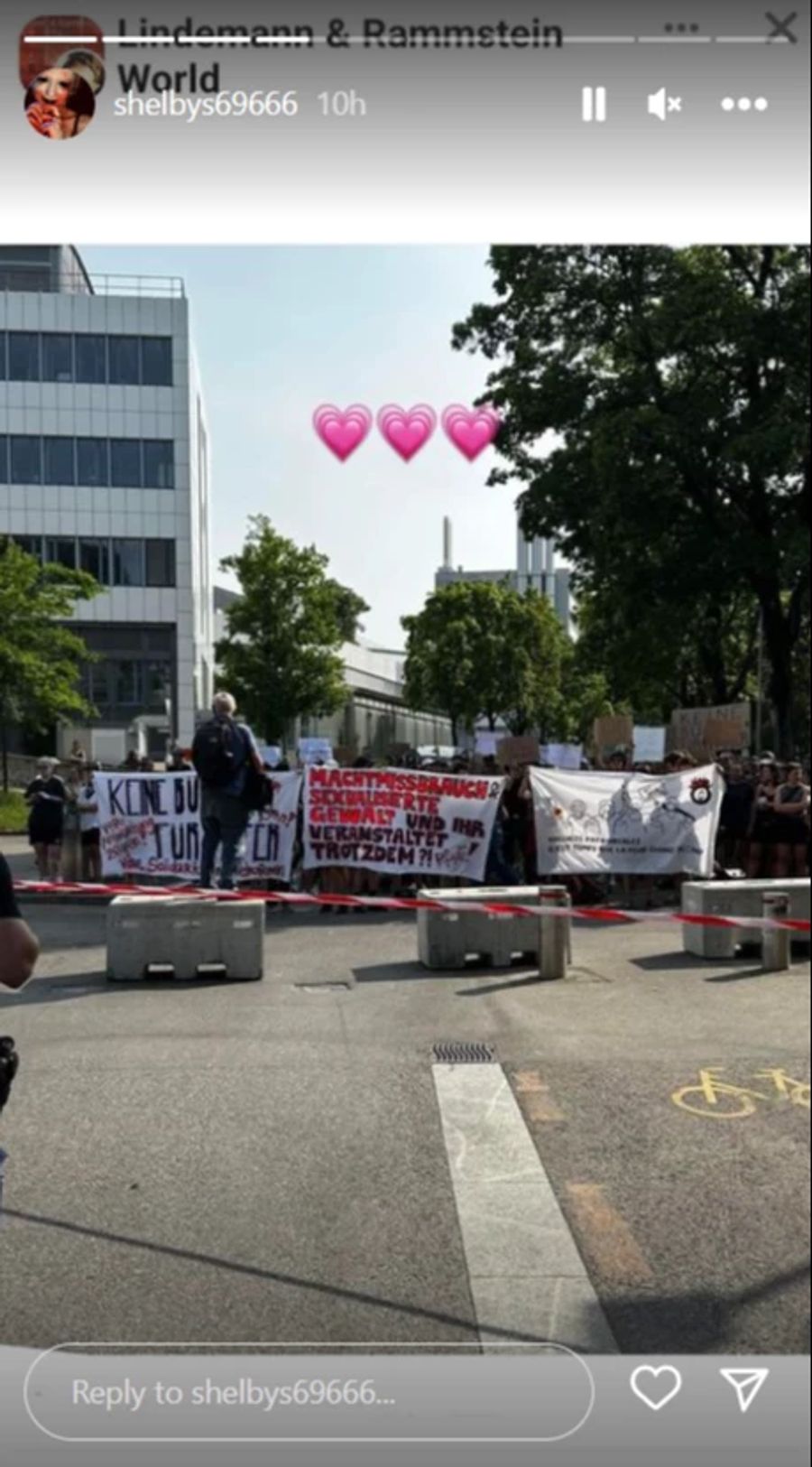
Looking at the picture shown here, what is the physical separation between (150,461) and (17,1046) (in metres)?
1.48

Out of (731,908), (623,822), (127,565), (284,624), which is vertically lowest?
(731,908)

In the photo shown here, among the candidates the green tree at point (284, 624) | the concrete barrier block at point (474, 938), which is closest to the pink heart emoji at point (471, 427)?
the green tree at point (284, 624)

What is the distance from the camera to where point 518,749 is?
9.23 ft

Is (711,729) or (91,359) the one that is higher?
(91,359)

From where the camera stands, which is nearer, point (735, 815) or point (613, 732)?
point (735, 815)

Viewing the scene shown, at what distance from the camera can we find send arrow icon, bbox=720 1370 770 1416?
7.74ft

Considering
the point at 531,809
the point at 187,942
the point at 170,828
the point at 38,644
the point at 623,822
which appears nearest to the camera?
the point at 38,644

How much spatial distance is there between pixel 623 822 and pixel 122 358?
5.02 ft

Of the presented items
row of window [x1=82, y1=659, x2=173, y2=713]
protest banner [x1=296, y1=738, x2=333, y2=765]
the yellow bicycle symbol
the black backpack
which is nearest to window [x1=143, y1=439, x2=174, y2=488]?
row of window [x1=82, y1=659, x2=173, y2=713]

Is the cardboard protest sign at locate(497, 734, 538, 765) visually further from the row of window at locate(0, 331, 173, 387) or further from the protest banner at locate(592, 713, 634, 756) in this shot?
the row of window at locate(0, 331, 173, 387)

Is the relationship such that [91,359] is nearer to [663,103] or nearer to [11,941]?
[663,103]

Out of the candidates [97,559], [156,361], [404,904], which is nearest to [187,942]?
[404,904]

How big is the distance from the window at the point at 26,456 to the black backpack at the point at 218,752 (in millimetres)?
552

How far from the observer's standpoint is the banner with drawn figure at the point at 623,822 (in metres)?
3.01
